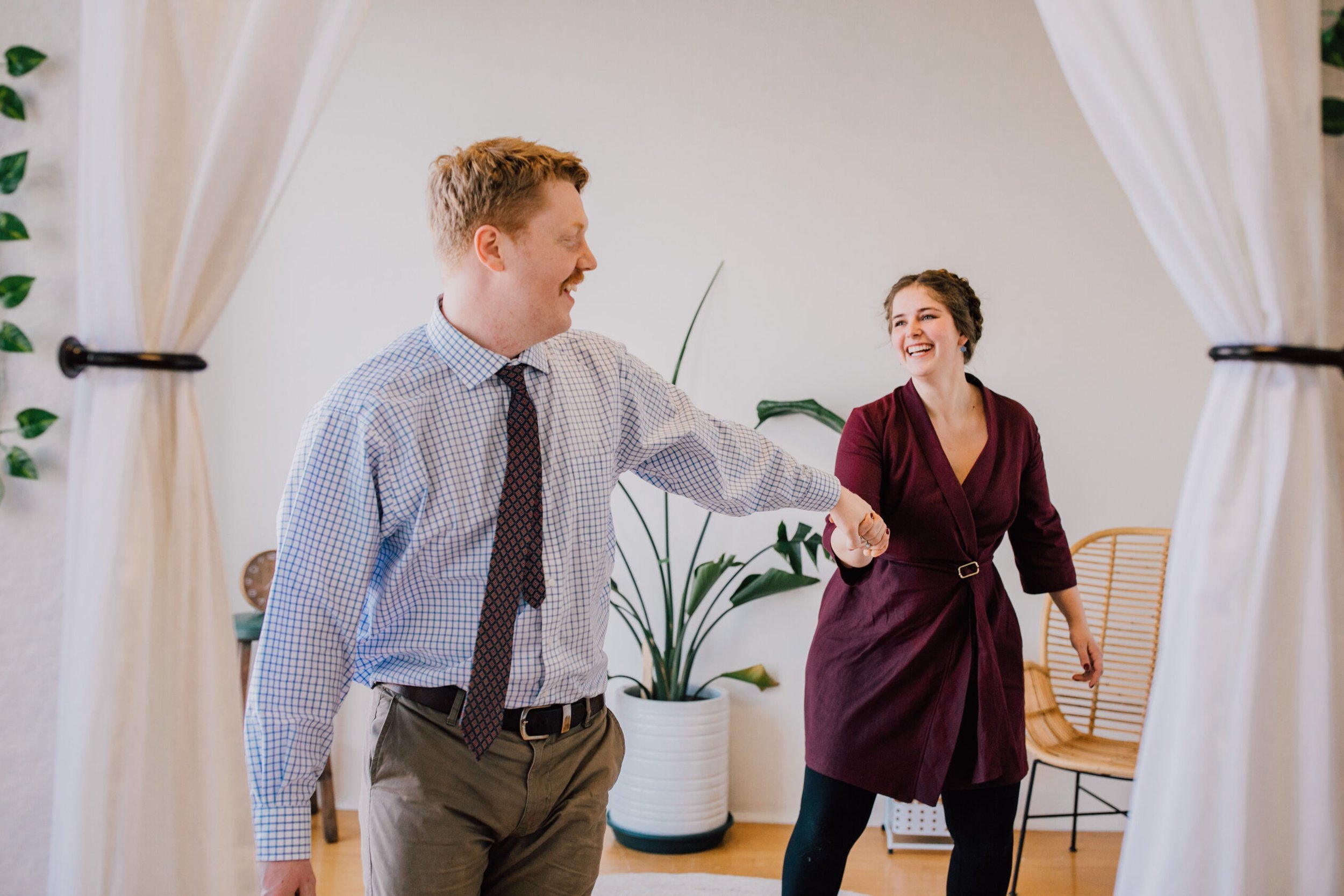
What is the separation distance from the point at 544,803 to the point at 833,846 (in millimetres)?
822

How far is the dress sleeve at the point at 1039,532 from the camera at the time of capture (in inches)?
87.3

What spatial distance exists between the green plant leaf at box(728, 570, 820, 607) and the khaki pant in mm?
1641

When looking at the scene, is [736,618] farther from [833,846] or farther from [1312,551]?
[1312,551]

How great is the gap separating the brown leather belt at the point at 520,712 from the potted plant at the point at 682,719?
1561 millimetres

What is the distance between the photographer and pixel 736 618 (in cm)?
343

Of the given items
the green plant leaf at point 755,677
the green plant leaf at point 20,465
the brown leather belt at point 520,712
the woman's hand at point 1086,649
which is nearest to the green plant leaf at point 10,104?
the green plant leaf at point 20,465

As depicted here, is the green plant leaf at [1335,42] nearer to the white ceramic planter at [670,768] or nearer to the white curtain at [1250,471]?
the white curtain at [1250,471]

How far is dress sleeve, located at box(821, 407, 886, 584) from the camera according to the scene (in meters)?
2.11

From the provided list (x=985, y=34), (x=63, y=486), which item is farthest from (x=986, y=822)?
(x=985, y=34)

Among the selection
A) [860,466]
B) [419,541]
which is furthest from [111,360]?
[860,466]

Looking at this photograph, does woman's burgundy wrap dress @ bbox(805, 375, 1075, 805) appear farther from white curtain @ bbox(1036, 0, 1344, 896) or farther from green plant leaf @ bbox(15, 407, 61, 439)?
green plant leaf @ bbox(15, 407, 61, 439)

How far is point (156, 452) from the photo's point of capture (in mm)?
1163

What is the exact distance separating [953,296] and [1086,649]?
2.71ft

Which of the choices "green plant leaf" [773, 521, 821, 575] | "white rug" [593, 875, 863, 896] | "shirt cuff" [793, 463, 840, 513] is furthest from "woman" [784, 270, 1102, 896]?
"white rug" [593, 875, 863, 896]
